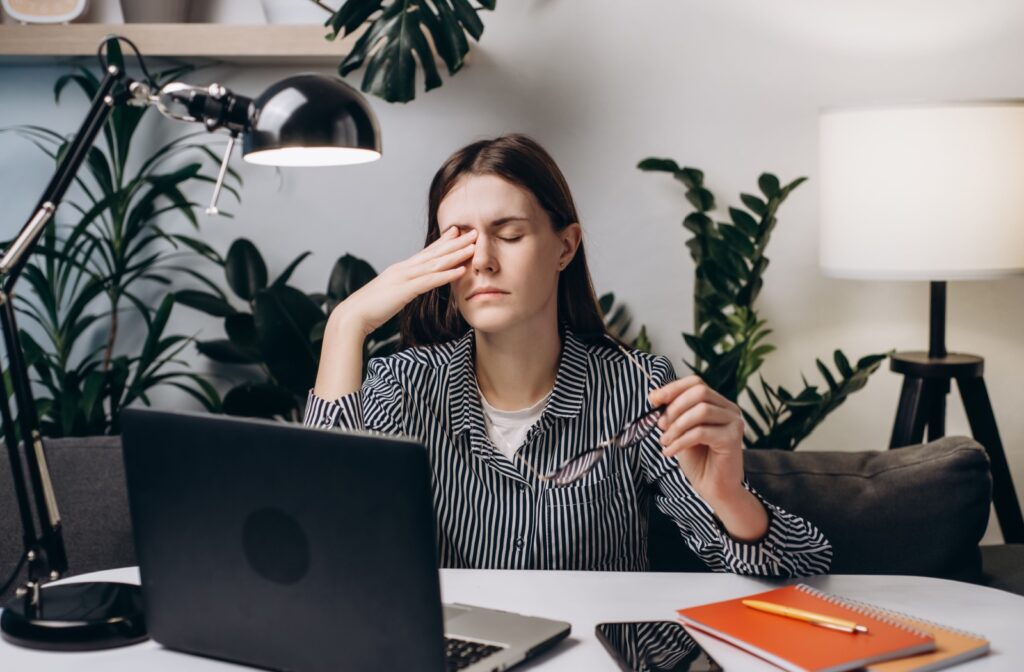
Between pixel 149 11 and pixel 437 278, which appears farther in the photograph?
pixel 149 11

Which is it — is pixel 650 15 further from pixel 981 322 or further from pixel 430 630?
pixel 430 630

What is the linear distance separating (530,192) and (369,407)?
421 millimetres

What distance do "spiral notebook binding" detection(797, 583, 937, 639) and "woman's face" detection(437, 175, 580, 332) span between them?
0.57 metres

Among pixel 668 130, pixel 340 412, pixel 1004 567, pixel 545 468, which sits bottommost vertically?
pixel 1004 567

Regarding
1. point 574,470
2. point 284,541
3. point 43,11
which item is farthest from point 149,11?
point 284,541

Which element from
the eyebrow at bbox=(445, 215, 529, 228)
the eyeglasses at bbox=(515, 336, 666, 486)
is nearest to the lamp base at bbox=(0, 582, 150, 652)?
the eyeglasses at bbox=(515, 336, 666, 486)

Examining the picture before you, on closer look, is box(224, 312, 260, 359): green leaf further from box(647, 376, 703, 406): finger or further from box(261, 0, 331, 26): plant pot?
box(647, 376, 703, 406): finger

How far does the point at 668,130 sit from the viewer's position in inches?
96.6

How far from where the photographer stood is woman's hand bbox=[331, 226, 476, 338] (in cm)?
141

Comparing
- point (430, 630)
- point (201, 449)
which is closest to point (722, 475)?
point (430, 630)

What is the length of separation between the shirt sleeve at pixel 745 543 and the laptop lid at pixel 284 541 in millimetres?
538

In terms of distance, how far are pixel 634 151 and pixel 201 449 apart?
1.74 meters

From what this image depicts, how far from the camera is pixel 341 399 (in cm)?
143

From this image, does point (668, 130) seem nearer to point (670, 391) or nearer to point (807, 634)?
point (670, 391)
